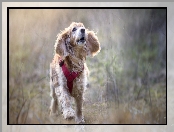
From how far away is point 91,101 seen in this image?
3.88 m

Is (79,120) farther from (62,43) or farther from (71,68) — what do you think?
(62,43)

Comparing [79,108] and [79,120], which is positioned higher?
[79,108]

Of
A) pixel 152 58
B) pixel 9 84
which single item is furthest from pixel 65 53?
pixel 152 58

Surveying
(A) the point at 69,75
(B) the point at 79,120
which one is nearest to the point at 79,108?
(B) the point at 79,120

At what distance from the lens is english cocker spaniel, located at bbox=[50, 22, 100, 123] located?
374cm

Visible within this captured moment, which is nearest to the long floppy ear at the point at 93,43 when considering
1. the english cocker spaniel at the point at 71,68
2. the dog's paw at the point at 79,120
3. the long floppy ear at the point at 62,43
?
the english cocker spaniel at the point at 71,68

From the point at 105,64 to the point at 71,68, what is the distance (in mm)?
374

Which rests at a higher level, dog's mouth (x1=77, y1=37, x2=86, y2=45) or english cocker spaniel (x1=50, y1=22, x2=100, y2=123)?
dog's mouth (x1=77, y1=37, x2=86, y2=45)

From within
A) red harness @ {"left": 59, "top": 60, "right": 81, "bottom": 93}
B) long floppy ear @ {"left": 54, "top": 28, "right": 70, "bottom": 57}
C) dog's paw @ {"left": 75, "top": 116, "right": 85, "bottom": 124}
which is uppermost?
long floppy ear @ {"left": 54, "top": 28, "right": 70, "bottom": 57}

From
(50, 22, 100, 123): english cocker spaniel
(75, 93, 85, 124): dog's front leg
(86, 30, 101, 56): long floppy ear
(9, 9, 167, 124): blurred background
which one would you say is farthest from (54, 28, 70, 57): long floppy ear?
(75, 93, 85, 124): dog's front leg

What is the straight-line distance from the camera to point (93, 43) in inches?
150

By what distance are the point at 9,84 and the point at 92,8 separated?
45.6 inches

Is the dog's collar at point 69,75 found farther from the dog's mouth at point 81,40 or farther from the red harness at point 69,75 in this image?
the dog's mouth at point 81,40

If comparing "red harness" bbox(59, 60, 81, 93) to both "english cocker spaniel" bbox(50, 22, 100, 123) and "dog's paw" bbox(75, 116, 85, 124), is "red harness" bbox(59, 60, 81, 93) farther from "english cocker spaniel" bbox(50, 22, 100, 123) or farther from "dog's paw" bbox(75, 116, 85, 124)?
"dog's paw" bbox(75, 116, 85, 124)
